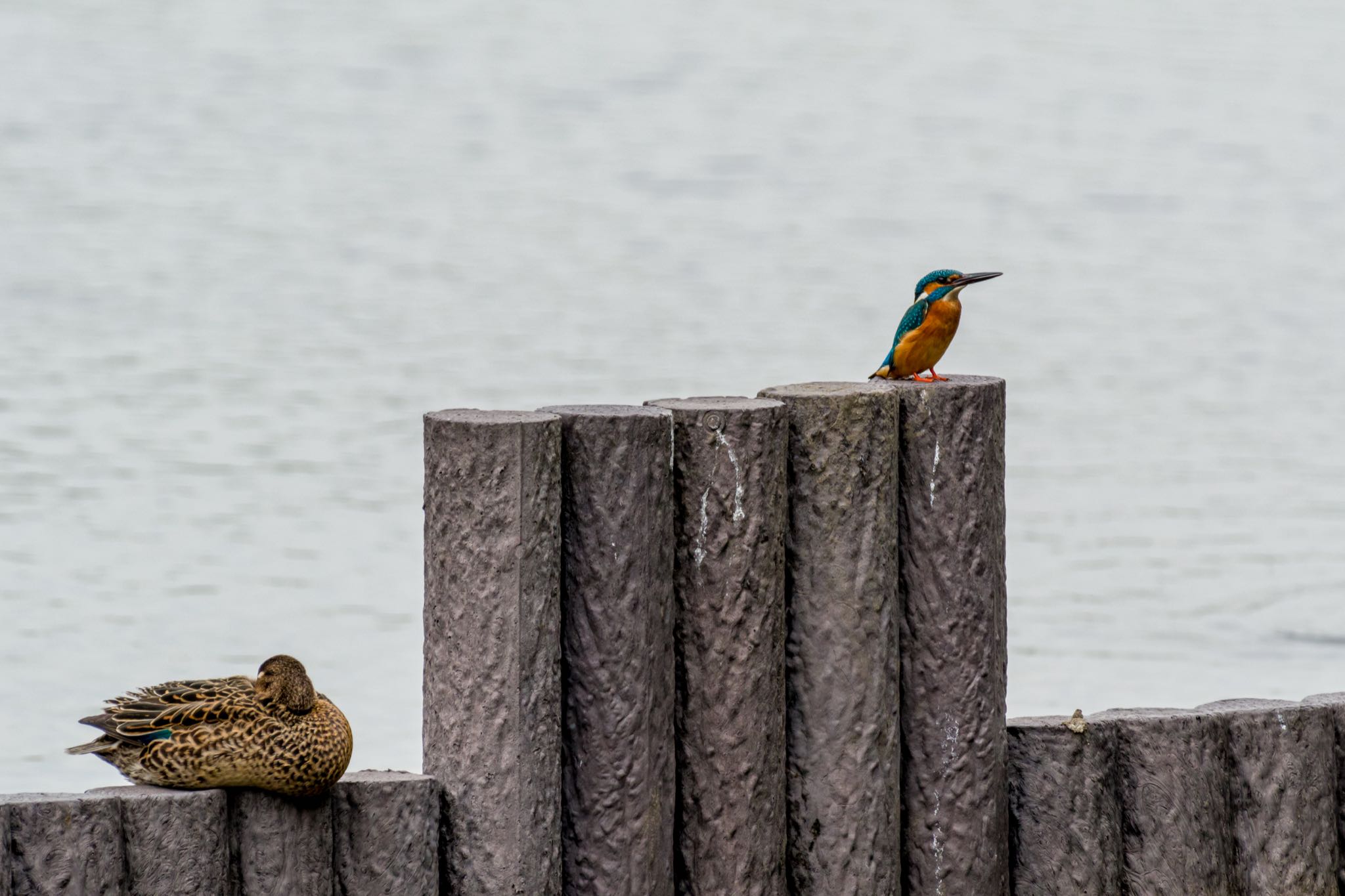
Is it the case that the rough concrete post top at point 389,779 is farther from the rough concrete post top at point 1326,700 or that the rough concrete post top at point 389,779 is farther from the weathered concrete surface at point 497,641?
the rough concrete post top at point 1326,700

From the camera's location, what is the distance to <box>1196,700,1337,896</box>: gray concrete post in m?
6.66

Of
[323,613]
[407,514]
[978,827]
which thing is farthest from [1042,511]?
[978,827]

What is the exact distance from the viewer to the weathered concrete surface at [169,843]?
547 cm

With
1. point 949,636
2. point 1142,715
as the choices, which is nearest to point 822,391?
point 949,636

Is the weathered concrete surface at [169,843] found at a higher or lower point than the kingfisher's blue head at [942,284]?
lower

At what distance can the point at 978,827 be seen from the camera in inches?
252

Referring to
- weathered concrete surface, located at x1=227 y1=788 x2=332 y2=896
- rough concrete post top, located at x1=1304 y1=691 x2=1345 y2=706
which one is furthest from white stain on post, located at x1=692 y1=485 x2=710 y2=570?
rough concrete post top, located at x1=1304 y1=691 x2=1345 y2=706

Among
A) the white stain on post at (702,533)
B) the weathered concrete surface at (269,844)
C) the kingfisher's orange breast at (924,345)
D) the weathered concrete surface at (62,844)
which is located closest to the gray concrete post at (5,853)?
the weathered concrete surface at (62,844)

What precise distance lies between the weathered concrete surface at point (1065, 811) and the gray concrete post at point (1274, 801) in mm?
372

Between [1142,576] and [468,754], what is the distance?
978 centimetres

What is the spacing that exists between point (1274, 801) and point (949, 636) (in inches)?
45.6

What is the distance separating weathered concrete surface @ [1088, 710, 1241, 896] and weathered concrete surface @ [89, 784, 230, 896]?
256cm

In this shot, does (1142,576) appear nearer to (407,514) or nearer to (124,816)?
(407,514)

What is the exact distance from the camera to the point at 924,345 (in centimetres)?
652
